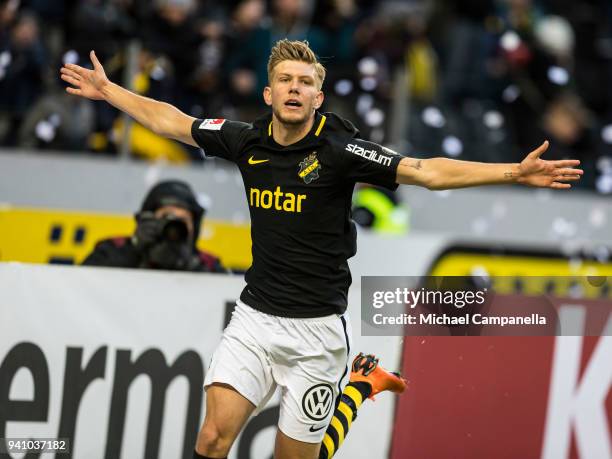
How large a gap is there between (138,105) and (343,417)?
200cm

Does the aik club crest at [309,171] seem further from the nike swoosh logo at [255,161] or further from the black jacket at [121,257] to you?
the black jacket at [121,257]

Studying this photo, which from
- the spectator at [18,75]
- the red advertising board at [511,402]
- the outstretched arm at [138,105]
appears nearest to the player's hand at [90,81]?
the outstretched arm at [138,105]

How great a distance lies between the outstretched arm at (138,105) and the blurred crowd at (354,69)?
13.3 feet

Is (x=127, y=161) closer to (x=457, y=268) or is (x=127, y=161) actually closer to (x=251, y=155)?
(x=457, y=268)

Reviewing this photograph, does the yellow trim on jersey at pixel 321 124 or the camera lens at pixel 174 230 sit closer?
the yellow trim on jersey at pixel 321 124

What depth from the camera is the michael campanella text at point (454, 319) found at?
24.5 feet

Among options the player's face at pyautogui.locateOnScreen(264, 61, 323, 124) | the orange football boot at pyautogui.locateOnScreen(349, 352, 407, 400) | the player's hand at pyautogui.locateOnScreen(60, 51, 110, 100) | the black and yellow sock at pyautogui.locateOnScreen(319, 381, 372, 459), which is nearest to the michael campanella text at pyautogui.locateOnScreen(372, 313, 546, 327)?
the orange football boot at pyautogui.locateOnScreen(349, 352, 407, 400)

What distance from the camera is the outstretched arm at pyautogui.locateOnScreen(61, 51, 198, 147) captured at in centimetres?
650

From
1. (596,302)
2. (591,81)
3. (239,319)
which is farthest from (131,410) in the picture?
(591,81)

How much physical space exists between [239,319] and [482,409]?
2170mm

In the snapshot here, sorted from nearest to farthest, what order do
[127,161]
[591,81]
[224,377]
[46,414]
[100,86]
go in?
1. [224,377]
2. [100,86]
3. [46,414]
4. [127,161]
5. [591,81]

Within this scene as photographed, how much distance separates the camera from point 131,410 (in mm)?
7512

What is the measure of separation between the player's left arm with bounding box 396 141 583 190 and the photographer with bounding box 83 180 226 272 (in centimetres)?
244

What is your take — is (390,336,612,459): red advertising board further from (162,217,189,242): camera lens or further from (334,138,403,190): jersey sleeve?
(334,138,403,190): jersey sleeve
